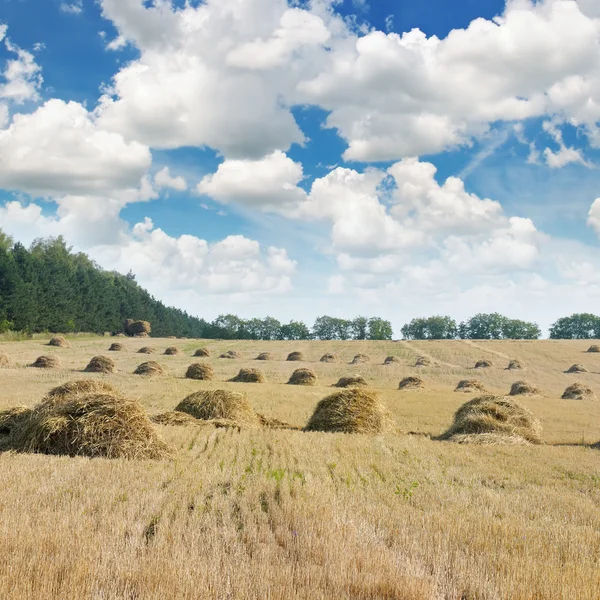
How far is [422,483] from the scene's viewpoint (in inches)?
379

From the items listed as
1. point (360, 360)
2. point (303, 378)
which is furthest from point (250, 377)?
point (360, 360)

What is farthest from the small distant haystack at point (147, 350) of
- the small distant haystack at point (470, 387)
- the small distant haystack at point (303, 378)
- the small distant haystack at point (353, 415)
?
the small distant haystack at point (353, 415)

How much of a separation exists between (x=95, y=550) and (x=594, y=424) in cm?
1993

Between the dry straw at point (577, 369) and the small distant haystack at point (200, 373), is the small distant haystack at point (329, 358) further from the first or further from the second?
the small distant haystack at point (200, 373)

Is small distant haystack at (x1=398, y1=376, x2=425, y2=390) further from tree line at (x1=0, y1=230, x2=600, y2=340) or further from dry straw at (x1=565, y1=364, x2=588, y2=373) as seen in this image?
tree line at (x1=0, y1=230, x2=600, y2=340)

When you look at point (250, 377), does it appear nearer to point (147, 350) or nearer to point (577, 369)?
point (147, 350)

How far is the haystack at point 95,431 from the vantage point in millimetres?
11041

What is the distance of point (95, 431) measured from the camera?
11.3 metres

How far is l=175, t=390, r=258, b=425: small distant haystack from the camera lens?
17.3 metres

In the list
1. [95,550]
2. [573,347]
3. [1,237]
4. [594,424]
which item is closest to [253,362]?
[594,424]

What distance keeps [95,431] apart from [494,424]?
10.9 meters

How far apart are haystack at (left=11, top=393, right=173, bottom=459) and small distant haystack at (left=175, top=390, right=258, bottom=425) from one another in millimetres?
5552

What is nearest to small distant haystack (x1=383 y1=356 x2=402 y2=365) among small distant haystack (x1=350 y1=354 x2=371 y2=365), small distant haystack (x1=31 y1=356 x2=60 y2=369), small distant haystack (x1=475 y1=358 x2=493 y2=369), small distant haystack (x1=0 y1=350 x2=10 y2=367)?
small distant haystack (x1=350 y1=354 x2=371 y2=365)

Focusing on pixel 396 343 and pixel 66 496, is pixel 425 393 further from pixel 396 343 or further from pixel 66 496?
pixel 396 343
